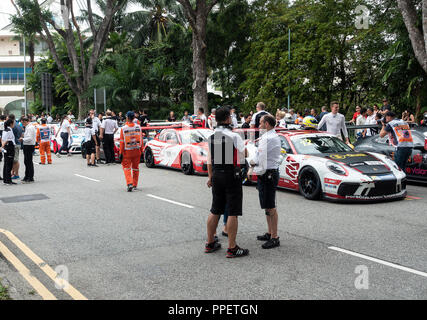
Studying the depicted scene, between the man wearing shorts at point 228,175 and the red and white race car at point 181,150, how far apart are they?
25.8 feet

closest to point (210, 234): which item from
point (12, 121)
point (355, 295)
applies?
point (355, 295)

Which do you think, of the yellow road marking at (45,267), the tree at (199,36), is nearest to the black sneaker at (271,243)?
the yellow road marking at (45,267)

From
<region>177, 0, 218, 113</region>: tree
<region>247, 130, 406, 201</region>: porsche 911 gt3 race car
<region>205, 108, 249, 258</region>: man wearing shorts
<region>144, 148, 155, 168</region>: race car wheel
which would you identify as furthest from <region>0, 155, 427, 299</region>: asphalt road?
<region>177, 0, 218, 113</region>: tree

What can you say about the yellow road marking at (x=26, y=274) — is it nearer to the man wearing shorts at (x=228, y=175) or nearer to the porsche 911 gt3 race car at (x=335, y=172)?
the man wearing shorts at (x=228, y=175)

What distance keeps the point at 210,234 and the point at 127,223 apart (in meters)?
2.38

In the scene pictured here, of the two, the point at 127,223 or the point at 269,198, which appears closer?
the point at 269,198

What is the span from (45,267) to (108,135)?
40.9 ft

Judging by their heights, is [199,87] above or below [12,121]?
above

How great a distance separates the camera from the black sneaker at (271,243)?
21.3 feet

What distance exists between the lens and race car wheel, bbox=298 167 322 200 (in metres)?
9.88

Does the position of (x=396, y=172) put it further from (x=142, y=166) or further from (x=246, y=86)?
(x=246, y=86)

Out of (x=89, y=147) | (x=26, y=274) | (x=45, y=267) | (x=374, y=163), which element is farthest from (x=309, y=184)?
(x=89, y=147)
